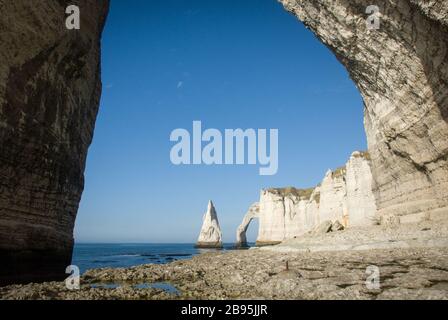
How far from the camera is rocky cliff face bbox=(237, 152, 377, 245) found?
47.1 m

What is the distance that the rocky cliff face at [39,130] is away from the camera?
18.2 meters

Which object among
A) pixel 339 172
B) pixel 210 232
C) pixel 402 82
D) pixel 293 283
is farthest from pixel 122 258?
pixel 210 232

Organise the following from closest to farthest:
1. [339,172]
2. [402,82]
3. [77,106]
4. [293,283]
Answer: [293,283] < [402,82] < [77,106] < [339,172]

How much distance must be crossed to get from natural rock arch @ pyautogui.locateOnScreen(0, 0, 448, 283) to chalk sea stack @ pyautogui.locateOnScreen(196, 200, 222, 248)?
3238 inches

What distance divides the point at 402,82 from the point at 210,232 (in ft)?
306

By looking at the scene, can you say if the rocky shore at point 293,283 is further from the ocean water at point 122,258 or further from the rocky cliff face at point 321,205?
the rocky cliff face at point 321,205

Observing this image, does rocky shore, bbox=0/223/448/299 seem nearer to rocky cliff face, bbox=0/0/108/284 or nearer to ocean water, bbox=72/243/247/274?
rocky cliff face, bbox=0/0/108/284

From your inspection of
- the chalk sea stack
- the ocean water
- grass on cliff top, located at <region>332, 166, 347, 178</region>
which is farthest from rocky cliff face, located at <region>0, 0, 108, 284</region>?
the chalk sea stack

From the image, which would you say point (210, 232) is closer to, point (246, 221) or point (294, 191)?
point (246, 221)

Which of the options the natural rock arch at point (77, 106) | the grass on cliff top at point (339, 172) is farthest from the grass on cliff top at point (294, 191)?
the natural rock arch at point (77, 106)

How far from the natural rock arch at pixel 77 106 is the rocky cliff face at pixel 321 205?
8.57m

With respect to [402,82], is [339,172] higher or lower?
higher

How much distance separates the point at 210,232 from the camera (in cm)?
10794

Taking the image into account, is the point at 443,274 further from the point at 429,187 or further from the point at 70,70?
the point at 70,70
